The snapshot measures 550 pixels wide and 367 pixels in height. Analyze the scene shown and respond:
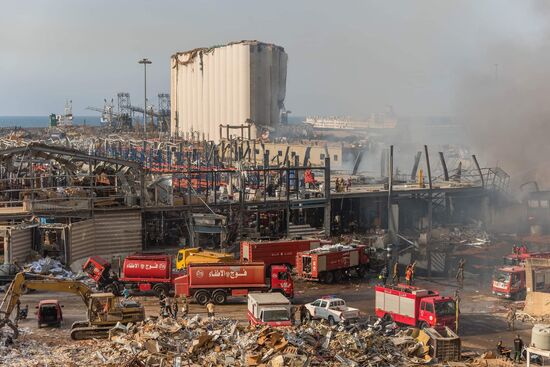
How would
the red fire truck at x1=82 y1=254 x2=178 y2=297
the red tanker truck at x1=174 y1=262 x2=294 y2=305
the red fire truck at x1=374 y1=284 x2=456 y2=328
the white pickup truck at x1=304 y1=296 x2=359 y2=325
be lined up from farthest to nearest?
1. the red fire truck at x1=82 y1=254 x2=178 y2=297
2. the red tanker truck at x1=174 y1=262 x2=294 y2=305
3. the white pickup truck at x1=304 y1=296 x2=359 y2=325
4. the red fire truck at x1=374 y1=284 x2=456 y2=328

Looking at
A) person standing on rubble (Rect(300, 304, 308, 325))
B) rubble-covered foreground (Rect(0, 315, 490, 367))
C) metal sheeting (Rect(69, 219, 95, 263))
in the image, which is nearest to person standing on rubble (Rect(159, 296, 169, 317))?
rubble-covered foreground (Rect(0, 315, 490, 367))

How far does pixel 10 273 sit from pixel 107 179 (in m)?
8.63

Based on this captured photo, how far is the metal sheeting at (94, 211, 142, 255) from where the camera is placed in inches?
1234

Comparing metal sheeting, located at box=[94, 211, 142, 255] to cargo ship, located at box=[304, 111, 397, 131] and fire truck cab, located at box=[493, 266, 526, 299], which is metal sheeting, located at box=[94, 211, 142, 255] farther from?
cargo ship, located at box=[304, 111, 397, 131]

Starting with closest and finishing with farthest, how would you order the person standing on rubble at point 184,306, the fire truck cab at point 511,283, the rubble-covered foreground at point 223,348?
the rubble-covered foreground at point 223,348
the person standing on rubble at point 184,306
the fire truck cab at point 511,283

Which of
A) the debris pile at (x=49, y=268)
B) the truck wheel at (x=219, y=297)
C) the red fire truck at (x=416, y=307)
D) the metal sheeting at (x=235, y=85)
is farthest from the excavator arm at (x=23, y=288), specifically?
the metal sheeting at (x=235, y=85)

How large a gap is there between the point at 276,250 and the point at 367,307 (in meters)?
6.15

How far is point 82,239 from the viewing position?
30.2 metres

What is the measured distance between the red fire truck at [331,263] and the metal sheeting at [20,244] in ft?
34.9

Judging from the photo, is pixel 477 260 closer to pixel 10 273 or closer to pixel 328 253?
pixel 328 253

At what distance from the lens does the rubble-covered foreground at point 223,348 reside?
51.0 feet

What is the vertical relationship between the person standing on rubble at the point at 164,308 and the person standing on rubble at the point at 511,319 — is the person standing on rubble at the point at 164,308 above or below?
above

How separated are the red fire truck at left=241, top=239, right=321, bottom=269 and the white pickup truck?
7687mm

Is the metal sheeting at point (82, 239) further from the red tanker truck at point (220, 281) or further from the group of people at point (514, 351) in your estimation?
the group of people at point (514, 351)
